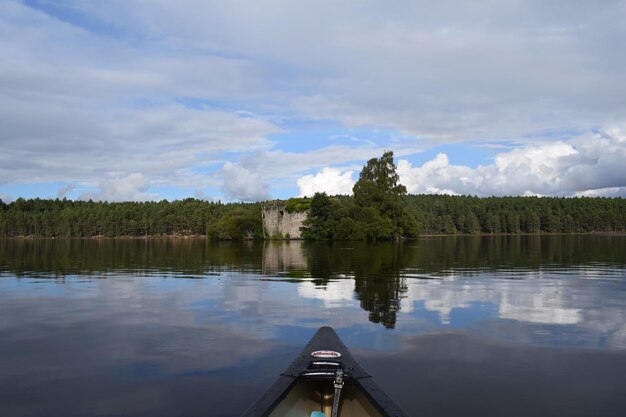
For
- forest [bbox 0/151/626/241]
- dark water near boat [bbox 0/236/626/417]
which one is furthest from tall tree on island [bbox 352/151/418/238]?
dark water near boat [bbox 0/236/626/417]

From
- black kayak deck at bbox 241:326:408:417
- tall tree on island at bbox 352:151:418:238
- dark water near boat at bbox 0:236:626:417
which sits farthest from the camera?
tall tree on island at bbox 352:151:418:238

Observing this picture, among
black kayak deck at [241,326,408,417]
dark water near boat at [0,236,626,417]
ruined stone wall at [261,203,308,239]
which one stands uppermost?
ruined stone wall at [261,203,308,239]

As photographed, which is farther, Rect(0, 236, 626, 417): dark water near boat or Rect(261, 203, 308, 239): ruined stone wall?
Rect(261, 203, 308, 239): ruined stone wall

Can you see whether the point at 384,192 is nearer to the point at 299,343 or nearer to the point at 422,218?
the point at 422,218

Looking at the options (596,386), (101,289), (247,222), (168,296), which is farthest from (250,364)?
(247,222)

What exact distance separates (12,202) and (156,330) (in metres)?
214

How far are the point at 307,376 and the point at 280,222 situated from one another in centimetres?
9388

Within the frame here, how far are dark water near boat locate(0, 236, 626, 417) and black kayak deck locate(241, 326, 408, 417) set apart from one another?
115cm

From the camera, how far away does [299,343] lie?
11.5m

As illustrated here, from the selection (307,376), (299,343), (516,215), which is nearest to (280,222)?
(299,343)

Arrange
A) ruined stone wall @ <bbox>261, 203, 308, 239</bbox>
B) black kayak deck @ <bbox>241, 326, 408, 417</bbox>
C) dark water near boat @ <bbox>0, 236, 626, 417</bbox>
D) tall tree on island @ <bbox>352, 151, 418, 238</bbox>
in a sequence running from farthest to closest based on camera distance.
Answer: ruined stone wall @ <bbox>261, 203, 308, 239</bbox>
tall tree on island @ <bbox>352, 151, 418, 238</bbox>
dark water near boat @ <bbox>0, 236, 626, 417</bbox>
black kayak deck @ <bbox>241, 326, 408, 417</bbox>

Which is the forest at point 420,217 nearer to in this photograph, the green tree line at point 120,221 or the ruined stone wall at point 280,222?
the green tree line at point 120,221

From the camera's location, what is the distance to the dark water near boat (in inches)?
318

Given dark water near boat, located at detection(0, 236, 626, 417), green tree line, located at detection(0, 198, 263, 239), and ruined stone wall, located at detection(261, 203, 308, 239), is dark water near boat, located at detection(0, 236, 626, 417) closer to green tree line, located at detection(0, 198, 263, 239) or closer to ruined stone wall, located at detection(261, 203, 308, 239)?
ruined stone wall, located at detection(261, 203, 308, 239)
